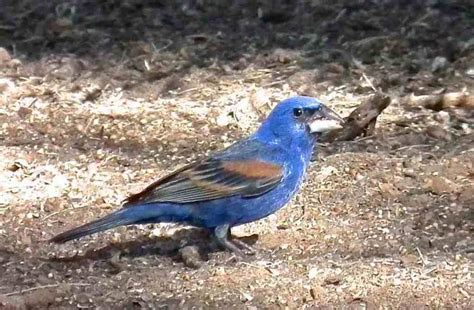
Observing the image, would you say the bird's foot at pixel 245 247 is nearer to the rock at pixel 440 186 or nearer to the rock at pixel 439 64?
the rock at pixel 440 186

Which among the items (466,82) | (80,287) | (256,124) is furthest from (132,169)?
(466,82)

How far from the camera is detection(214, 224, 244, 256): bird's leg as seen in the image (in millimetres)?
4727

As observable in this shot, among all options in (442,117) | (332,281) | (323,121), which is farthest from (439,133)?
(332,281)

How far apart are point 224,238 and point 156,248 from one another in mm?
311

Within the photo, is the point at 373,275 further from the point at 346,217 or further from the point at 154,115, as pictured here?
the point at 154,115

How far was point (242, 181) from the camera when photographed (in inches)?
185

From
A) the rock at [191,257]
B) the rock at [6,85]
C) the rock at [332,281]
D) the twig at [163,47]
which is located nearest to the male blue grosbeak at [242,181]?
the rock at [191,257]

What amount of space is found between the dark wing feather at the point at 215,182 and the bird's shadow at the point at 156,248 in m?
0.27

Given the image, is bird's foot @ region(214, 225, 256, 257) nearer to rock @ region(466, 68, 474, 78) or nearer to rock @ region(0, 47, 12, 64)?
rock @ region(466, 68, 474, 78)

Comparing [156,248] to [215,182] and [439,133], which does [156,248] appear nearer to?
[215,182]

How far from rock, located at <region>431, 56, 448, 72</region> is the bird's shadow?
2238mm

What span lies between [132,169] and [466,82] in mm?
2023

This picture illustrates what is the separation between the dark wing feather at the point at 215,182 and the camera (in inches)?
182

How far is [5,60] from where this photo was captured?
701 centimetres
